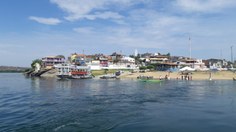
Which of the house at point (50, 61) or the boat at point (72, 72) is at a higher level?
the house at point (50, 61)

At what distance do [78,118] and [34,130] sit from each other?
5.51 meters

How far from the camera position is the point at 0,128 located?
23438 millimetres

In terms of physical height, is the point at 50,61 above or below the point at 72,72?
above

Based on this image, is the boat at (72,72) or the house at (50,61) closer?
the boat at (72,72)

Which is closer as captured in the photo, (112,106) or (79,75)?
(112,106)

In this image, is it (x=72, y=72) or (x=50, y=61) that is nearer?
(x=72, y=72)

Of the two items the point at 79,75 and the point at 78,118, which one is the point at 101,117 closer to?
the point at 78,118

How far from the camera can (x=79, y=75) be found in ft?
395

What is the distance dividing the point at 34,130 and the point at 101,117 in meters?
7.46

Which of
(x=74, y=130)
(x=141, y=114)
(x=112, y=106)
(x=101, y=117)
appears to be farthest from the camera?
(x=112, y=106)

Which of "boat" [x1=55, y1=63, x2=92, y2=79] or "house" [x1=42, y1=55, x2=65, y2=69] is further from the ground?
"house" [x1=42, y1=55, x2=65, y2=69]

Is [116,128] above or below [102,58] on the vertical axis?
below

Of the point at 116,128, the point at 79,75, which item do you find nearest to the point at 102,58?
the point at 79,75

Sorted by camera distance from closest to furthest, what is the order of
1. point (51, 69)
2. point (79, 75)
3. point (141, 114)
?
point (141, 114), point (79, 75), point (51, 69)
